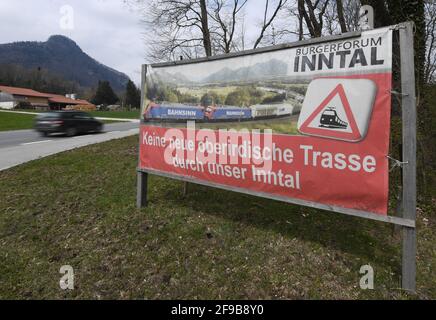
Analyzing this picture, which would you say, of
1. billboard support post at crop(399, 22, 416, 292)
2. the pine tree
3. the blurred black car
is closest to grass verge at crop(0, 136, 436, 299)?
billboard support post at crop(399, 22, 416, 292)

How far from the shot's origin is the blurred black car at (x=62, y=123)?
17266 mm

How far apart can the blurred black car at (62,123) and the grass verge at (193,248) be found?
1296 centimetres

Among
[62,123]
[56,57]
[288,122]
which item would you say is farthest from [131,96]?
[288,122]

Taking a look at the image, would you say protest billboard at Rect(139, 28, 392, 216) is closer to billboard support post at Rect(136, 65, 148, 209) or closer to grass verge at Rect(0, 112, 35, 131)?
billboard support post at Rect(136, 65, 148, 209)

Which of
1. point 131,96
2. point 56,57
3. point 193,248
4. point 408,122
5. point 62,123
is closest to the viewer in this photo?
point 408,122

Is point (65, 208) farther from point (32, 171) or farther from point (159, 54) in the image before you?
point (159, 54)

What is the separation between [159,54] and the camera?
60.7 feet

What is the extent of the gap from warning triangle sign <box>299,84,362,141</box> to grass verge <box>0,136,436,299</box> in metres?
1.41

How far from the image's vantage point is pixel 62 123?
17.4 meters

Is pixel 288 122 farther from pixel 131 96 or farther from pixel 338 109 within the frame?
pixel 131 96

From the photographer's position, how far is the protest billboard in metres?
2.81

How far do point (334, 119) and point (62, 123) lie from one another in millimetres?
17337

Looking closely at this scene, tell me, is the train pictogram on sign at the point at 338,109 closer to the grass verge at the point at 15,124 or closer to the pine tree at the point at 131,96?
the grass verge at the point at 15,124

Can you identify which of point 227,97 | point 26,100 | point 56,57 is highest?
point 56,57
